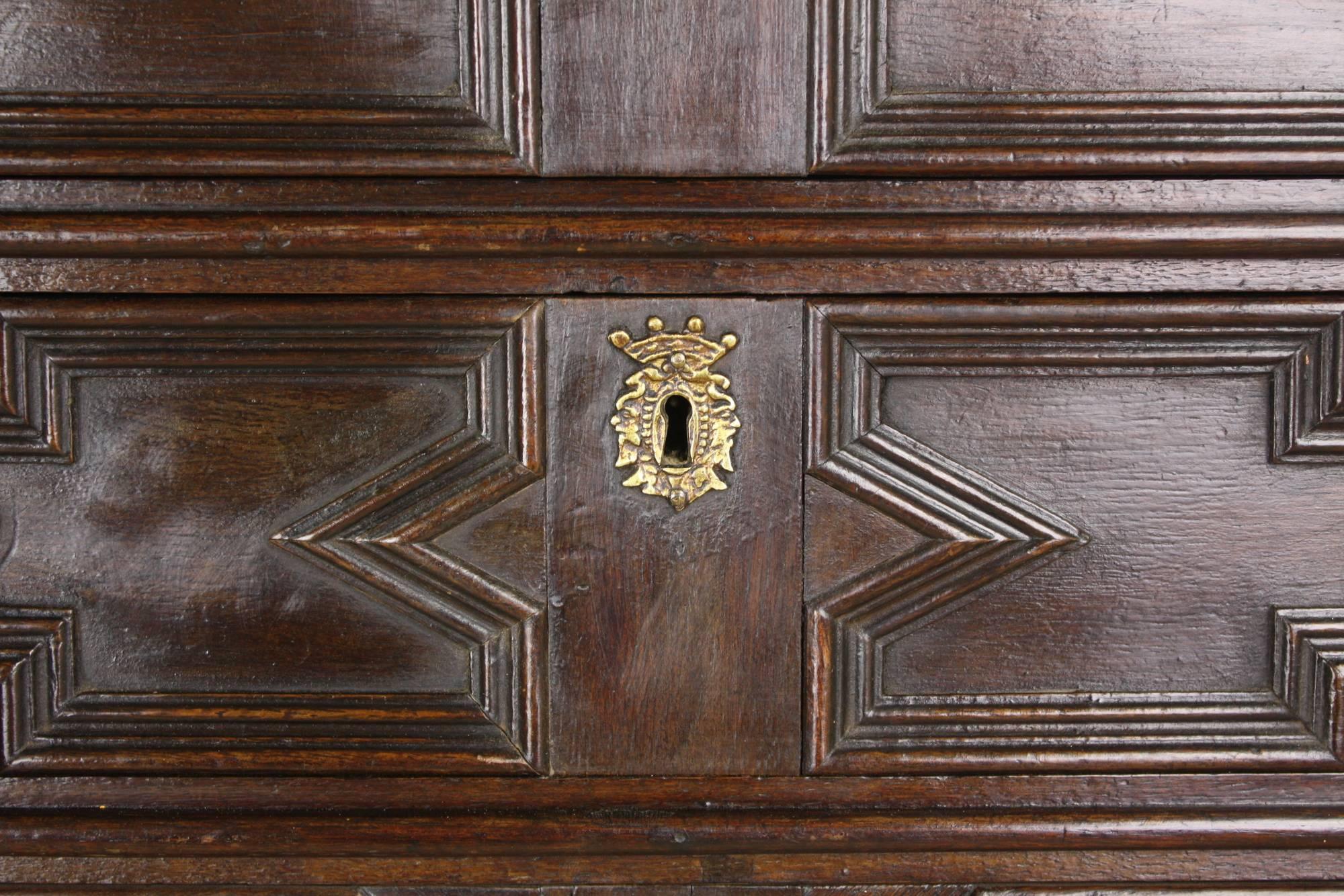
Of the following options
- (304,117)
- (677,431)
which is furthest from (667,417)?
(304,117)

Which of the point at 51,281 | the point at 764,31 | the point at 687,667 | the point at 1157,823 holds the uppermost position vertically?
the point at 764,31

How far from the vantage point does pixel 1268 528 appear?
0.61 metres

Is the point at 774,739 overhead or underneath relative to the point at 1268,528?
underneath

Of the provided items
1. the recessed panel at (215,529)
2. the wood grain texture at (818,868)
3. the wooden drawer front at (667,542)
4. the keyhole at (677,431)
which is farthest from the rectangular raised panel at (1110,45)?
the wood grain texture at (818,868)

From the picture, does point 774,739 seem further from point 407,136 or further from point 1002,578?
point 407,136

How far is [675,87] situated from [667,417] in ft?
0.68

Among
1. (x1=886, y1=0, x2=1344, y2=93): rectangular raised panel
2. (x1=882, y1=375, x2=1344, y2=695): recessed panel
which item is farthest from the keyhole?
(x1=886, y1=0, x2=1344, y2=93): rectangular raised panel

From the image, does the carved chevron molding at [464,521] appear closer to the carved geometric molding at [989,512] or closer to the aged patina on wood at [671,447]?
the aged patina on wood at [671,447]

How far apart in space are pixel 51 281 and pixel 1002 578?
639 millimetres

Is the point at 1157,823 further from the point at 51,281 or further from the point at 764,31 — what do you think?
the point at 51,281

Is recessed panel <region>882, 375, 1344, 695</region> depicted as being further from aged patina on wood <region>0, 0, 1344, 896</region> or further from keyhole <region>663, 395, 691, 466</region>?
keyhole <region>663, 395, 691, 466</region>

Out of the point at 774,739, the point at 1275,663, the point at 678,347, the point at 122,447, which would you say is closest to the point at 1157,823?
the point at 1275,663

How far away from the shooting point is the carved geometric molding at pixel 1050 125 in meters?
0.58

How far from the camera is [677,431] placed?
0.62 meters
